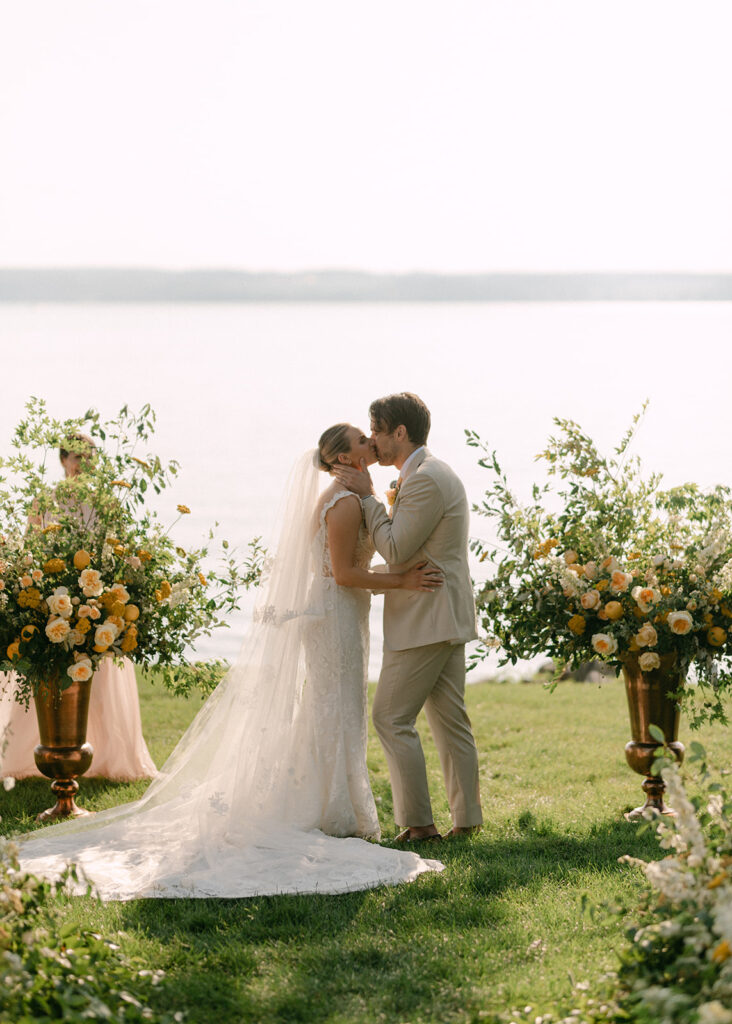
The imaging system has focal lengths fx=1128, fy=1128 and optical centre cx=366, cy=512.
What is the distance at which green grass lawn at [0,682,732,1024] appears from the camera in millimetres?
3895

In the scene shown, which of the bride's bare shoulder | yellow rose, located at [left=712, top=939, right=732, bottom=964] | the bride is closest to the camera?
yellow rose, located at [left=712, top=939, right=732, bottom=964]

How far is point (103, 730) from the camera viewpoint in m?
7.04

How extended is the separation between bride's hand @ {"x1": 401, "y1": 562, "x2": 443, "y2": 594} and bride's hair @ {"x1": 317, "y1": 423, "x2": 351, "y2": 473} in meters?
0.72

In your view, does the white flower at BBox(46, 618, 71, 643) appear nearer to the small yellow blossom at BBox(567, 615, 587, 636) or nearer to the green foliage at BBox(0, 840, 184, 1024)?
the green foliage at BBox(0, 840, 184, 1024)

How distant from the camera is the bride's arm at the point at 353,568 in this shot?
227 inches

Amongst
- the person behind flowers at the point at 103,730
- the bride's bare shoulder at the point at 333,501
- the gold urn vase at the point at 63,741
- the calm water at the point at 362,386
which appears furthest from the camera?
the calm water at the point at 362,386

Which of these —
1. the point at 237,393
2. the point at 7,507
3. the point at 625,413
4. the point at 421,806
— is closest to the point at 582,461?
the point at 421,806

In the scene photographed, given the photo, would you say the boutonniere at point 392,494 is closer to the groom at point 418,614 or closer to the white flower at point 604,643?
the groom at point 418,614

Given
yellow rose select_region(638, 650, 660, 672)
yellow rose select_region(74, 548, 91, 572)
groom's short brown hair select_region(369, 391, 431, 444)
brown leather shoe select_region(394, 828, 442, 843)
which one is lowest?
brown leather shoe select_region(394, 828, 442, 843)

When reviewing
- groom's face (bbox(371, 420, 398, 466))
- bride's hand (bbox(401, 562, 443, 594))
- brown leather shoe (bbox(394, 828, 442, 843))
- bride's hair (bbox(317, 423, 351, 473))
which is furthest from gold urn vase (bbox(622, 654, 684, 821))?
bride's hair (bbox(317, 423, 351, 473))

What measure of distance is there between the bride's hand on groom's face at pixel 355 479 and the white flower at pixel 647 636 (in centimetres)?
157

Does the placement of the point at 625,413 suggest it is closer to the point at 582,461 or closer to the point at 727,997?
the point at 582,461

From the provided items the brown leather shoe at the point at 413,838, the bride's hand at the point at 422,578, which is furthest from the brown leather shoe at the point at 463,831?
the bride's hand at the point at 422,578

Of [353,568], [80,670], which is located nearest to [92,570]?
[80,670]
